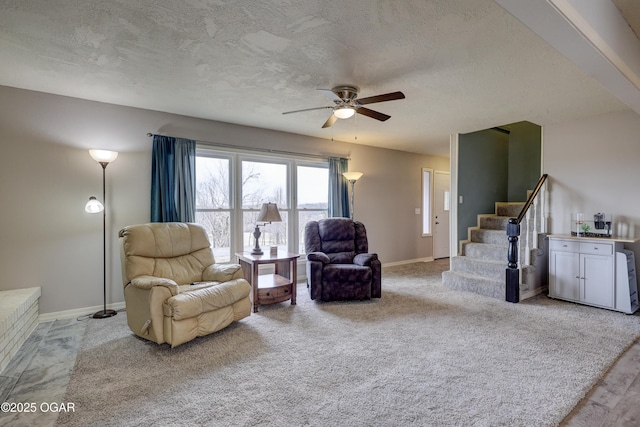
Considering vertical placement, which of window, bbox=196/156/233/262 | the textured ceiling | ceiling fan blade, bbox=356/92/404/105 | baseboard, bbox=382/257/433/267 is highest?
the textured ceiling

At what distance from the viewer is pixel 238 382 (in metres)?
2.16

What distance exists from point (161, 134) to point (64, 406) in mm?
3064

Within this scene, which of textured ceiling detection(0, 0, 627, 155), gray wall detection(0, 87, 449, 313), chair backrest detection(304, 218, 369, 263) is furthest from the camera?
chair backrest detection(304, 218, 369, 263)

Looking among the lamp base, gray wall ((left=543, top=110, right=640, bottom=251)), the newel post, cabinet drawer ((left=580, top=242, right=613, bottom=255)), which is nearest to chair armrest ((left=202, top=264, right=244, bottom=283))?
the lamp base

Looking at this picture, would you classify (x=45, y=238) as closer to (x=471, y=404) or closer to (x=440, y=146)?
(x=471, y=404)

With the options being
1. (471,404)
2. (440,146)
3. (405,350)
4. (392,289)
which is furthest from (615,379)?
(440,146)

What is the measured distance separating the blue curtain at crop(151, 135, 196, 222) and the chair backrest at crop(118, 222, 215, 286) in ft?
1.46

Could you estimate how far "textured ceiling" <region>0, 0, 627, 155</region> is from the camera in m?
1.95

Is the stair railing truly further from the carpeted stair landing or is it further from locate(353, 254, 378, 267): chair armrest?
locate(353, 254, 378, 267): chair armrest

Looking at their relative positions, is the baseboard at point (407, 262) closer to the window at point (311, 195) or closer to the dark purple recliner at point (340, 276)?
the window at point (311, 195)

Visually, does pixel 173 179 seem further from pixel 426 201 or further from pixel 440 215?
pixel 440 215

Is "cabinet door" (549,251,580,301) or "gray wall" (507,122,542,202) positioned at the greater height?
"gray wall" (507,122,542,202)

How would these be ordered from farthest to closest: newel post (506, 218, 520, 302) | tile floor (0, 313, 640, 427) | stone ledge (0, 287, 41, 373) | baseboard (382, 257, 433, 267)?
baseboard (382, 257, 433, 267), newel post (506, 218, 520, 302), stone ledge (0, 287, 41, 373), tile floor (0, 313, 640, 427)

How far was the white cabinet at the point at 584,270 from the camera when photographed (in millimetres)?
3618
